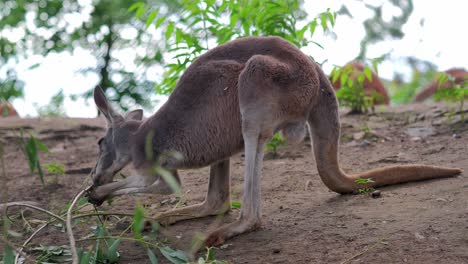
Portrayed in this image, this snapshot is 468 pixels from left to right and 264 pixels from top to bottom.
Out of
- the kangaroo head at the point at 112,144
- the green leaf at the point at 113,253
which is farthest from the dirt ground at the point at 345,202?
the kangaroo head at the point at 112,144

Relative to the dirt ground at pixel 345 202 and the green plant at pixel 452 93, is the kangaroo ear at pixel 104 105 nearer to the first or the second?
the dirt ground at pixel 345 202

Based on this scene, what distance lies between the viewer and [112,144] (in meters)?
4.16

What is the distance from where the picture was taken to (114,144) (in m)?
4.14

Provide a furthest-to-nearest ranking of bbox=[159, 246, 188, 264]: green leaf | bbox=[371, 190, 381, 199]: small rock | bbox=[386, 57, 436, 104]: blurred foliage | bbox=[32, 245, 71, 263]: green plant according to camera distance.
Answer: bbox=[386, 57, 436, 104]: blurred foliage, bbox=[371, 190, 381, 199]: small rock, bbox=[32, 245, 71, 263]: green plant, bbox=[159, 246, 188, 264]: green leaf

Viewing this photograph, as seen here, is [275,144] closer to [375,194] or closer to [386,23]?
[375,194]

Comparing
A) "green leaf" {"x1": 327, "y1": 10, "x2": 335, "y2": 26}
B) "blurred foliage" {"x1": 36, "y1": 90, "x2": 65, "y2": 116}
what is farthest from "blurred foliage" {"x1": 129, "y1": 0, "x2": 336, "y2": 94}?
"blurred foliage" {"x1": 36, "y1": 90, "x2": 65, "y2": 116}

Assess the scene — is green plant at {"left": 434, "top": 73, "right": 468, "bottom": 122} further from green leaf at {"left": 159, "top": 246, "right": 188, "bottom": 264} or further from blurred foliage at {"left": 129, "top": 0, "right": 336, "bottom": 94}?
green leaf at {"left": 159, "top": 246, "right": 188, "bottom": 264}

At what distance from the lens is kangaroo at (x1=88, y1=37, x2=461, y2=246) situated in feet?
12.1

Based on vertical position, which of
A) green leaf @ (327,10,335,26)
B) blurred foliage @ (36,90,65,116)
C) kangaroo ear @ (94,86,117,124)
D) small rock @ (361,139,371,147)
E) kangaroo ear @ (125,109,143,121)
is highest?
green leaf @ (327,10,335,26)

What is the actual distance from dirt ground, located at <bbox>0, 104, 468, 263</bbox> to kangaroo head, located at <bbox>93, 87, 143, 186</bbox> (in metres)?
0.38

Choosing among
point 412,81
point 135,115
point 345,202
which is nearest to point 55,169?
point 135,115

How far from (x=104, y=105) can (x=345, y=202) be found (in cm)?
163

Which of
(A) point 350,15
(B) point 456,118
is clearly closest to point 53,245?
(B) point 456,118

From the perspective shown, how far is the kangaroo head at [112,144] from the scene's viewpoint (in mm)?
4086
